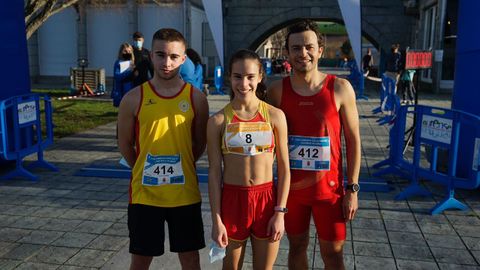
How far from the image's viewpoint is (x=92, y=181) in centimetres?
629

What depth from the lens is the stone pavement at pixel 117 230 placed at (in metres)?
3.81

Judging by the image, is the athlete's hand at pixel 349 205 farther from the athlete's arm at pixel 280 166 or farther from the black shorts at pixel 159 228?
the black shorts at pixel 159 228

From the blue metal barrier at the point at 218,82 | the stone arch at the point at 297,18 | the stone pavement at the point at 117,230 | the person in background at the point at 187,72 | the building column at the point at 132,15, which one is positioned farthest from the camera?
the stone arch at the point at 297,18

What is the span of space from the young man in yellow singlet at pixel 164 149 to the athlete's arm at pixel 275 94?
0.39 meters

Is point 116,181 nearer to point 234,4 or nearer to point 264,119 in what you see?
point 264,119

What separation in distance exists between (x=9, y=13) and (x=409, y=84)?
11946 millimetres

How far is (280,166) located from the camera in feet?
8.69

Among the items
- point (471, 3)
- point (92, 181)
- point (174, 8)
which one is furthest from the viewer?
point (174, 8)

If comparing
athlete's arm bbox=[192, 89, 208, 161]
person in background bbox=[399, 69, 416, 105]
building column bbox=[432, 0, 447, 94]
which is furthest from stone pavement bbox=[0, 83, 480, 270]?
building column bbox=[432, 0, 447, 94]

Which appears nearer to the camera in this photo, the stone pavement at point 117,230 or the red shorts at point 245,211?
the red shorts at point 245,211

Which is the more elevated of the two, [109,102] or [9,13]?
[9,13]

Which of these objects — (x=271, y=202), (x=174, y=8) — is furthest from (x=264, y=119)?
(x=174, y=8)

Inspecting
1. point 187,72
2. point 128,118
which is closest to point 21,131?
point 187,72

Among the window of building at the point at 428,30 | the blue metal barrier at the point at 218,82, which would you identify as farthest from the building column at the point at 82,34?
the window of building at the point at 428,30
